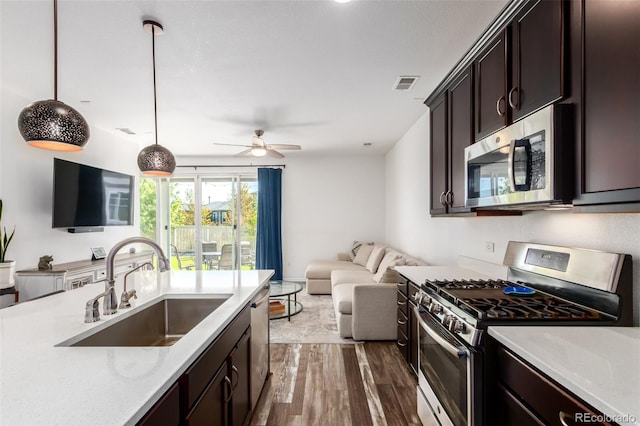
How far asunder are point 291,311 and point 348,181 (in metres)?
3.26

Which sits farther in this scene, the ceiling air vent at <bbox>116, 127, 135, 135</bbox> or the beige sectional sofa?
the ceiling air vent at <bbox>116, 127, 135, 135</bbox>

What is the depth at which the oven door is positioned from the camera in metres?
1.39

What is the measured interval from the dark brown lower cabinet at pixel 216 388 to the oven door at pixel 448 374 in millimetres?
1079

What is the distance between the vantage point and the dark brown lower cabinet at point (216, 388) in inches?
39.2

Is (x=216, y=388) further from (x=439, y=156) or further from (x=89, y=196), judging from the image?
(x=89, y=196)

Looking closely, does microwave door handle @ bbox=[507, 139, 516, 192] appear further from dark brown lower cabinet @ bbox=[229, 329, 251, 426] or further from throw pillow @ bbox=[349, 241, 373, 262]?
throw pillow @ bbox=[349, 241, 373, 262]

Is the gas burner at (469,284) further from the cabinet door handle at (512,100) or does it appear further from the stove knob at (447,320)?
the cabinet door handle at (512,100)

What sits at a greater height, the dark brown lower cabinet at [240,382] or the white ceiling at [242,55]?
the white ceiling at [242,55]

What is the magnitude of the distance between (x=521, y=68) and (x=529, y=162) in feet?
1.72

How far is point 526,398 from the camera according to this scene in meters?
1.14

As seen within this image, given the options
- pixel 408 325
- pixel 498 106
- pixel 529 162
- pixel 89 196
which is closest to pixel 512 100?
pixel 498 106

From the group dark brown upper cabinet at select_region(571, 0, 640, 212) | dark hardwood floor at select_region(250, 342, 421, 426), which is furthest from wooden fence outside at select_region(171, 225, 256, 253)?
dark brown upper cabinet at select_region(571, 0, 640, 212)

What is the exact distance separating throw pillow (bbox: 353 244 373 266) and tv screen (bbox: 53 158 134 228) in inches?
156

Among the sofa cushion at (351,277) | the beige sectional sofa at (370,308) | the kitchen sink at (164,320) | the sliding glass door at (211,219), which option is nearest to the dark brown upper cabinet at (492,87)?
the beige sectional sofa at (370,308)
